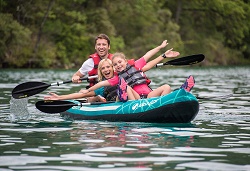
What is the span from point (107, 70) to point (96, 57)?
3.40ft

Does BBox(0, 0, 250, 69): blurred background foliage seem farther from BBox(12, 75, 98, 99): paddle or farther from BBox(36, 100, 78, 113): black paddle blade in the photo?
BBox(36, 100, 78, 113): black paddle blade

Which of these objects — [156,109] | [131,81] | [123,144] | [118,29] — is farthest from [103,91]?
[118,29]

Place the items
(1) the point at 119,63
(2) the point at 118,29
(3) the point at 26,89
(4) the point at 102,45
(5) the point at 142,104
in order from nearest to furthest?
1. (5) the point at 142,104
2. (1) the point at 119,63
3. (4) the point at 102,45
4. (3) the point at 26,89
5. (2) the point at 118,29

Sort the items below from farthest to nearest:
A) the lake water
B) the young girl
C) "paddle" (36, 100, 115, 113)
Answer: "paddle" (36, 100, 115, 113), the young girl, the lake water

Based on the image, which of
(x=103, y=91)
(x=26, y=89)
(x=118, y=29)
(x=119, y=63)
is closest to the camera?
(x=119, y=63)

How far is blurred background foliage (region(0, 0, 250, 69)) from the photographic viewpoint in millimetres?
38844

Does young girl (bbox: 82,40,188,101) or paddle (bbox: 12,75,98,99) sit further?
paddle (bbox: 12,75,98,99)

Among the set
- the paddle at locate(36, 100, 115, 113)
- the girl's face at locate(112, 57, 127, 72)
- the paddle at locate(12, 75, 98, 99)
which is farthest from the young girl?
the paddle at locate(12, 75, 98, 99)

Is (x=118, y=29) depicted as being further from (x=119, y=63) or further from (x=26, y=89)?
(x=119, y=63)

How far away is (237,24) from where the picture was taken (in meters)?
54.0

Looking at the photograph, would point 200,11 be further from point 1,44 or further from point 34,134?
point 34,134

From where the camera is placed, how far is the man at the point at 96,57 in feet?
35.9

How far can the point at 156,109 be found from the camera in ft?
30.7

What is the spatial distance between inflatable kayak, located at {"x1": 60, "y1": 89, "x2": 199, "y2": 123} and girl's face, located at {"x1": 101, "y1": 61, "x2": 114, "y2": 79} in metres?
0.49
